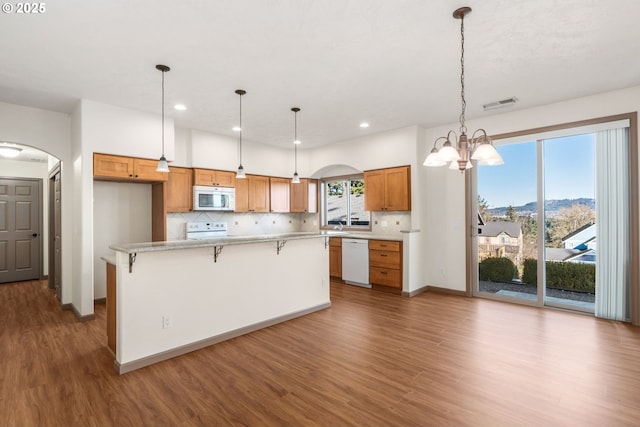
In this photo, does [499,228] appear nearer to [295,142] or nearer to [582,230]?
[582,230]

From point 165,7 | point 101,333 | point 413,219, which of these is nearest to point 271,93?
point 165,7

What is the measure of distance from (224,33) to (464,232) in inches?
177

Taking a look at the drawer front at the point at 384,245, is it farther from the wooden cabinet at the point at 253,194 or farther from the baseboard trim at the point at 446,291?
the wooden cabinet at the point at 253,194

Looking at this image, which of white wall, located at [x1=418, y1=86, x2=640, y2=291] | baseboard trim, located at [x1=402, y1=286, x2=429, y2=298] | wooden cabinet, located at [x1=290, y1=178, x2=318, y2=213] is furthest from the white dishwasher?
wooden cabinet, located at [x1=290, y1=178, x2=318, y2=213]

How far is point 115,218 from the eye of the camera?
5094 millimetres

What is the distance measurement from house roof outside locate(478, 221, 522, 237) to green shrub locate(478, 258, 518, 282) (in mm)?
421

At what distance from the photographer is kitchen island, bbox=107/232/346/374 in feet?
9.30

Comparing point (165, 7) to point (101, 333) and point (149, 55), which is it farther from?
point (101, 333)

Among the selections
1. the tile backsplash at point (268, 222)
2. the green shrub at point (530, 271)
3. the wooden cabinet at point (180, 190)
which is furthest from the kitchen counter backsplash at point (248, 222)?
the green shrub at point (530, 271)

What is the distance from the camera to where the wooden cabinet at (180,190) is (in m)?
5.29

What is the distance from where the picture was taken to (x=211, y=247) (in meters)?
3.38

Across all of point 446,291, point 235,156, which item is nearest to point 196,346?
point 235,156

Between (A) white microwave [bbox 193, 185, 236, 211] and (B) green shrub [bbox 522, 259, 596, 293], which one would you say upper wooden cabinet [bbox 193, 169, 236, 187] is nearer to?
(A) white microwave [bbox 193, 185, 236, 211]

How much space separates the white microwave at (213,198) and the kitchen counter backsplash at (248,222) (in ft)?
1.37
